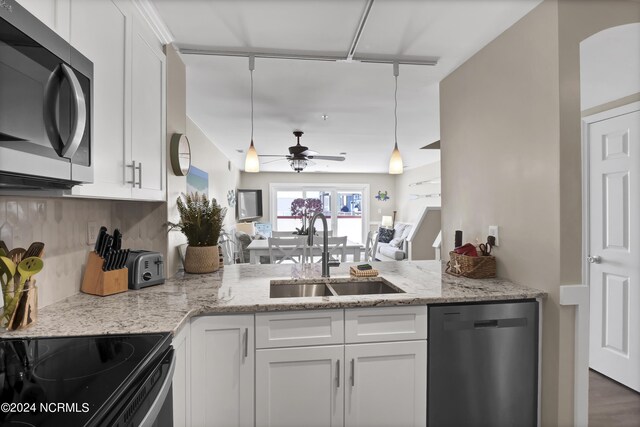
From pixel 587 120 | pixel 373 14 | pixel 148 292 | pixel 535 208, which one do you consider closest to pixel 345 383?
pixel 148 292

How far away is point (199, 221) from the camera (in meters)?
2.06

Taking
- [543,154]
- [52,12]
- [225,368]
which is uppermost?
[52,12]

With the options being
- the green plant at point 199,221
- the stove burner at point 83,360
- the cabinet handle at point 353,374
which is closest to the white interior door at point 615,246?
the cabinet handle at point 353,374

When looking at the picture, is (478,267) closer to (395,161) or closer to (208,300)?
(395,161)

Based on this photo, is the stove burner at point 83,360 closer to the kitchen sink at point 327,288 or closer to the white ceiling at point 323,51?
the kitchen sink at point 327,288

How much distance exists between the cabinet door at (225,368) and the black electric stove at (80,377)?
1.08ft

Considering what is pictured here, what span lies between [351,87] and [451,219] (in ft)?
4.50

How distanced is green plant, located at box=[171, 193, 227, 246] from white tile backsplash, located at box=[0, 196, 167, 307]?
0.13m

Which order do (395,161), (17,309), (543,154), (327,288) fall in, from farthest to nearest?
1. (395,161)
2. (327,288)
3. (543,154)
4. (17,309)

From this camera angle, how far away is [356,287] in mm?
2010

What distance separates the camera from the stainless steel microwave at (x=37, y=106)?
2.43ft

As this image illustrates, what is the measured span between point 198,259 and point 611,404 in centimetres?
288

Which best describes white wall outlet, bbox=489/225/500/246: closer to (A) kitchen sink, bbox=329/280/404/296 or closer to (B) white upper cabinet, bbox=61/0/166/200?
(A) kitchen sink, bbox=329/280/404/296

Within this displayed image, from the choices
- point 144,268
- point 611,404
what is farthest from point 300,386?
point 611,404
